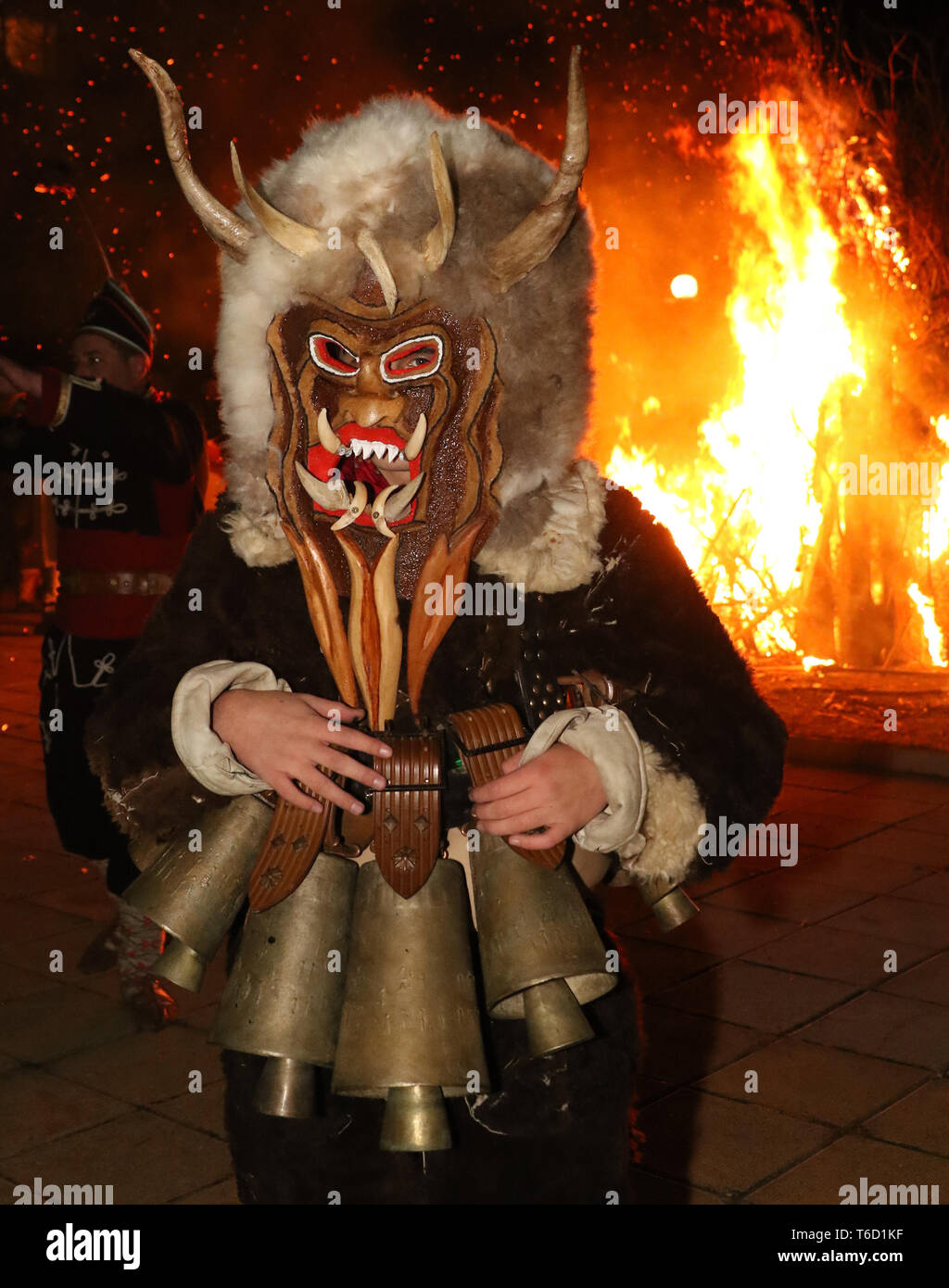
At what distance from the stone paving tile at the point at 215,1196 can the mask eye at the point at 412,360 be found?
208 centimetres

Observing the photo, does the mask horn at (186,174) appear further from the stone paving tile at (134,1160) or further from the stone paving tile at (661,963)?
the stone paving tile at (661,963)

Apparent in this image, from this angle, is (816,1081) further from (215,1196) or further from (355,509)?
(355,509)

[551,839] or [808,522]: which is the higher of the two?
[808,522]

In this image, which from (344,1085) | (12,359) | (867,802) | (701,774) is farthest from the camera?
(867,802)

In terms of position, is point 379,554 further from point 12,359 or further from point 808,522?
point 808,522

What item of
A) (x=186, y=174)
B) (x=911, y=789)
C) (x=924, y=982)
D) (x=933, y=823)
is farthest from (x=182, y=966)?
(x=911, y=789)

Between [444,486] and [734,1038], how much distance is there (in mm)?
2626

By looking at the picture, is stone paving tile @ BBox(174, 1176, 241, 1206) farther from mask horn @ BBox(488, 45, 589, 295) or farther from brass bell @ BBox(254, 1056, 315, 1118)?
mask horn @ BBox(488, 45, 589, 295)

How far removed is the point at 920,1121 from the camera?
3.34 metres

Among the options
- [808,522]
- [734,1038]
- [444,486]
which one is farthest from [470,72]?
[444,486]

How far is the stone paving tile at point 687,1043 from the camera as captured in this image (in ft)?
12.0

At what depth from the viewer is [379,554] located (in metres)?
1.88

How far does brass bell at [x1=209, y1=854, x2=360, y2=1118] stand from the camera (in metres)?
1.73

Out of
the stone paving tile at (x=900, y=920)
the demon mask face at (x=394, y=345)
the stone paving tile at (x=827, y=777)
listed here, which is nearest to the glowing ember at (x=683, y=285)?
the stone paving tile at (x=827, y=777)
